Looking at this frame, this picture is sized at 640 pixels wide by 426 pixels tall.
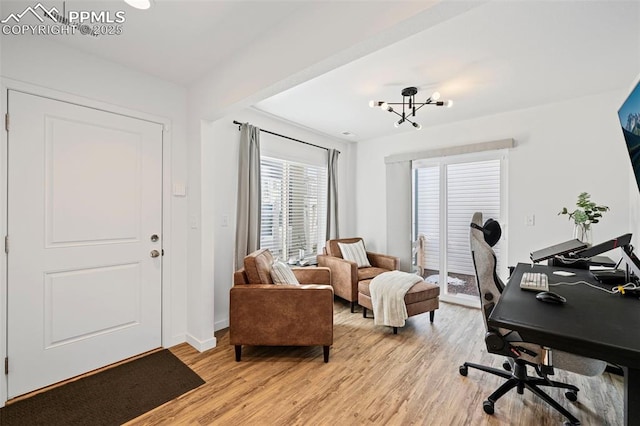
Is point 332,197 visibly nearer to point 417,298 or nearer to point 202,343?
point 417,298

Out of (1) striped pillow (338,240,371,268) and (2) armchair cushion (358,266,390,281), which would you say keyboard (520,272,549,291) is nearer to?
(2) armchair cushion (358,266,390,281)

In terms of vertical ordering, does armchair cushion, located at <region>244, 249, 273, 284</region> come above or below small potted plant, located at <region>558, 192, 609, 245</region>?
below

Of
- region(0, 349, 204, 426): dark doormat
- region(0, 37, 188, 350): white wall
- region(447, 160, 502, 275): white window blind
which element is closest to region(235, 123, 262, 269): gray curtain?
region(0, 37, 188, 350): white wall

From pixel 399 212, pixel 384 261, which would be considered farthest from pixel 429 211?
pixel 384 261

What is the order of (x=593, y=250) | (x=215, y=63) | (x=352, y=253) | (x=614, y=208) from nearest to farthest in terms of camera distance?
(x=593, y=250) < (x=215, y=63) < (x=614, y=208) < (x=352, y=253)

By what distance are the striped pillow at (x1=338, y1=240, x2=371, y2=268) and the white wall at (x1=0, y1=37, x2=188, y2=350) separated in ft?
6.82

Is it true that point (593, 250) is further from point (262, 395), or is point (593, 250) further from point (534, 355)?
point (262, 395)

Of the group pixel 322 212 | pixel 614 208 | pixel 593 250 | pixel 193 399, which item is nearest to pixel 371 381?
pixel 193 399

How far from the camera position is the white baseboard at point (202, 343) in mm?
2467

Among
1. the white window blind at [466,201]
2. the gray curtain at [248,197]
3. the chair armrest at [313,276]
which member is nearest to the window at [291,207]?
the gray curtain at [248,197]

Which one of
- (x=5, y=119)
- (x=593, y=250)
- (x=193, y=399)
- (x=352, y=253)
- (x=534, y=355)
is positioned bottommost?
(x=193, y=399)

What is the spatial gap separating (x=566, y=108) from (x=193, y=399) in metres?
4.47

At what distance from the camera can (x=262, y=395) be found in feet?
6.13

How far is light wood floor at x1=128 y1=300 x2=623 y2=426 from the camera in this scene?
1664 millimetres
